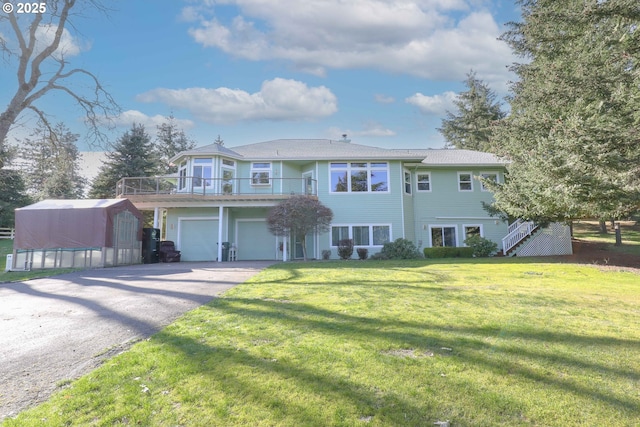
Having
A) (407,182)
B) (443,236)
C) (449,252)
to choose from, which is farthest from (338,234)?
(443,236)

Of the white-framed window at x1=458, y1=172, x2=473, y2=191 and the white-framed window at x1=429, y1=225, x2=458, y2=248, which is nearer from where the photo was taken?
the white-framed window at x1=429, y1=225, x2=458, y2=248

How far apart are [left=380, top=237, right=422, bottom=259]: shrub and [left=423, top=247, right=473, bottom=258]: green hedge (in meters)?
1.13

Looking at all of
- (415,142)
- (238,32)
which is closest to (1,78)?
(238,32)

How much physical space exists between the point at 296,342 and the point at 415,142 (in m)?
28.8

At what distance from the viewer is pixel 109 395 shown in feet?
9.11

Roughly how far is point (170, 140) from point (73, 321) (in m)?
39.9

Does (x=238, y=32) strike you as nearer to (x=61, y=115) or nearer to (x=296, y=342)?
(x=61, y=115)

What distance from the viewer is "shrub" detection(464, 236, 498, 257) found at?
59.4ft

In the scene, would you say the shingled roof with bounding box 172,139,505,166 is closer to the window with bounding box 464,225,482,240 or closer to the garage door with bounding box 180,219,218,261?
the window with bounding box 464,225,482,240

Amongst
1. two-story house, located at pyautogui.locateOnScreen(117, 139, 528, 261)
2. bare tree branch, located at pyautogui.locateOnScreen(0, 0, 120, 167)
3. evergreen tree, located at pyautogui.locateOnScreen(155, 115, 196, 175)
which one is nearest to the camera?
bare tree branch, located at pyautogui.locateOnScreen(0, 0, 120, 167)

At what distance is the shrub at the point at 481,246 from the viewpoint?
59.4ft

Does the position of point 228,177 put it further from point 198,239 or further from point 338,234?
point 338,234

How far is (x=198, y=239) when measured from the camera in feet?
62.8

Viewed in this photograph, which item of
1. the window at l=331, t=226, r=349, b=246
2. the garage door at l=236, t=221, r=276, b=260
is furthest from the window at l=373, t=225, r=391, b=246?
the garage door at l=236, t=221, r=276, b=260
